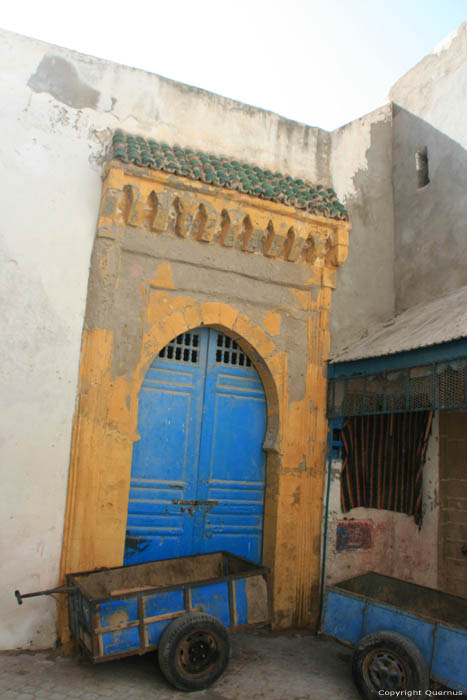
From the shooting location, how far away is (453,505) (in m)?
7.09

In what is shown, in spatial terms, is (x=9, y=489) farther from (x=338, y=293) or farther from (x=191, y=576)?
(x=338, y=293)

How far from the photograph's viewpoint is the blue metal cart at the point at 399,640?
4602 mm

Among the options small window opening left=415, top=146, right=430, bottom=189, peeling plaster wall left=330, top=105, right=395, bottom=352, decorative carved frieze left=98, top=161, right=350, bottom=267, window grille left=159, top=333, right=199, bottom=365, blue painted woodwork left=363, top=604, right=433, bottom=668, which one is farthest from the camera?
small window opening left=415, top=146, right=430, bottom=189

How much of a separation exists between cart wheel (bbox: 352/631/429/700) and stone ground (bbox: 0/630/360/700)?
0.21m

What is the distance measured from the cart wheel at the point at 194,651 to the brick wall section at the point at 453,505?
133 inches

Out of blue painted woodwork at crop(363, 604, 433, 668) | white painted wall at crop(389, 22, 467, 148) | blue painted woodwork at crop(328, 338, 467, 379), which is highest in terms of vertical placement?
white painted wall at crop(389, 22, 467, 148)

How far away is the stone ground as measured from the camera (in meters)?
4.70

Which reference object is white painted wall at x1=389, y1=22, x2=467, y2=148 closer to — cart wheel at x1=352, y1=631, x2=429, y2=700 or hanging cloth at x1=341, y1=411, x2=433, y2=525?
hanging cloth at x1=341, y1=411, x2=433, y2=525

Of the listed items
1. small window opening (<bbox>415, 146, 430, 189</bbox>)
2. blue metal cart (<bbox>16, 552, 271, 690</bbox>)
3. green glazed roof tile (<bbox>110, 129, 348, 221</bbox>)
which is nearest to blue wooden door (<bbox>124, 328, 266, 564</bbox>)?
blue metal cart (<bbox>16, 552, 271, 690</bbox>)

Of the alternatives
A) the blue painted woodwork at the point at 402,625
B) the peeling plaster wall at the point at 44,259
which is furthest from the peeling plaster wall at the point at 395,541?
the peeling plaster wall at the point at 44,259

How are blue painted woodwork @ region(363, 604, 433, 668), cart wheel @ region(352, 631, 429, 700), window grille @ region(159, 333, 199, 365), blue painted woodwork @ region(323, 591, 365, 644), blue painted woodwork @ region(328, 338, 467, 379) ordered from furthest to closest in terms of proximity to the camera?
1. window grille @ region(159, 333, 199, 365)
2. blue painted woodwork @ region(328, 338, 467, 379)
3. blue painted woodwork @ region(323, 591, 365, 644)
4. blue painted woodwork @ region(363, 604, 433, 668)
5. cart wheel @ region(352, 631, 429, 700)

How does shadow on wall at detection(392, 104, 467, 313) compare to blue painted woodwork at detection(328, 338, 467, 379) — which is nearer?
blue painted woodwork at detection(328, 338, 467, 379)

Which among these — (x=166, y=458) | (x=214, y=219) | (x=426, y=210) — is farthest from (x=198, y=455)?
(x=426, y=210)

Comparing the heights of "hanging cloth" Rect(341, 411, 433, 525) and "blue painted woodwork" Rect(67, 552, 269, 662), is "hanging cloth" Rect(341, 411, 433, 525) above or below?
above
